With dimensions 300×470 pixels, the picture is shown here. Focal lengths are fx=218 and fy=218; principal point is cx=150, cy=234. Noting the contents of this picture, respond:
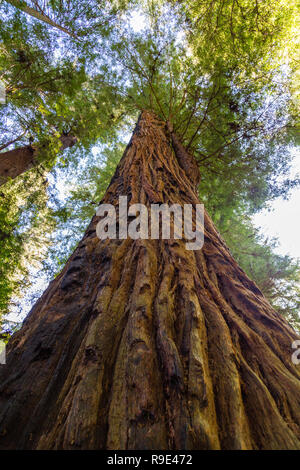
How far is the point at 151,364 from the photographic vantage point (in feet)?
2.91

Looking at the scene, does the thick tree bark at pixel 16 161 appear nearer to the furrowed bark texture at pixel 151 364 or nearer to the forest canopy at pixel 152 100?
the forest canopy at pixel 152 100

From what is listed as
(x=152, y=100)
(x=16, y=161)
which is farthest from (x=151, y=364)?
(x=152, y=100)

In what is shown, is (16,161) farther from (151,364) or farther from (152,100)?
(151,364)

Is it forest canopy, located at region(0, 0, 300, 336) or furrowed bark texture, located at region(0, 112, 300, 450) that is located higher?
forest canopy, located at region(0, 0, 300, 336)

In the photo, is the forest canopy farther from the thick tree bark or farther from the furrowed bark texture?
the furrowed bark texture

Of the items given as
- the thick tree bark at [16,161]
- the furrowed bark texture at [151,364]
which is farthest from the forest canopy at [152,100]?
the furrowed bark texture at [151,364]

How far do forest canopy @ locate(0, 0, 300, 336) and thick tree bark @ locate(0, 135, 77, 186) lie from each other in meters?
0.03

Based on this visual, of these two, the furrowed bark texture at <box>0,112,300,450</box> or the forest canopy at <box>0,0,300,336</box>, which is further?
the forest canopy at <box>0,0,300,336</box>

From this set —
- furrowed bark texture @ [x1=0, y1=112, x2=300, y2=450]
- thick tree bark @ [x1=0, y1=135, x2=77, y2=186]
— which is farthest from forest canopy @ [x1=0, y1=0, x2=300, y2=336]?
furrowed bark texture @ [x1=0, y1=112, x2=300, y2=450]

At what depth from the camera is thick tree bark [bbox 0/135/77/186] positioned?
439 cm

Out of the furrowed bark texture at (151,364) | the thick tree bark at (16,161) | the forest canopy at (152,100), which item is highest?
the forest canopy at (152,100)

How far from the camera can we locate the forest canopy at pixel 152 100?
4758mm

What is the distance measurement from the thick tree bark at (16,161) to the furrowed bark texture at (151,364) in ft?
13.1

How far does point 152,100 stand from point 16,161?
3.92 m
